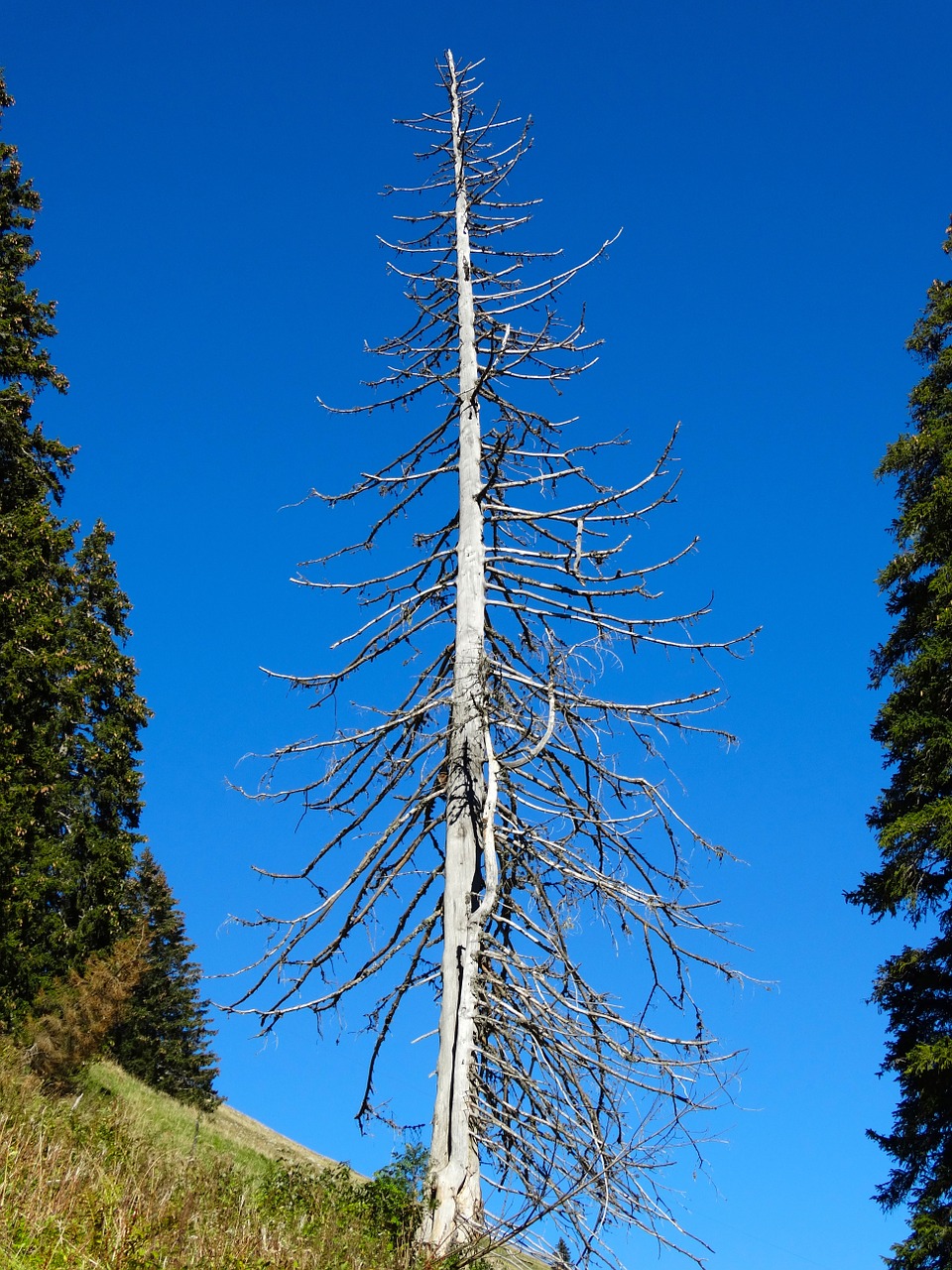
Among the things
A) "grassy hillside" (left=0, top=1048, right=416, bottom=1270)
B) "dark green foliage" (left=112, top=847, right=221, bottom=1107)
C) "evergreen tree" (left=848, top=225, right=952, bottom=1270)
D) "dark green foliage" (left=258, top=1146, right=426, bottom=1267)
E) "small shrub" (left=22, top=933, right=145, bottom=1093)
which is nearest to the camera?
"grassy hillside" (left=0, top=1048, right=416, bottom=1270)

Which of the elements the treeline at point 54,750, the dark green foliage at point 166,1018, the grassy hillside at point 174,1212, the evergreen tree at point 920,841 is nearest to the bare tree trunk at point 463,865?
the grassy hillside at point 174,1212

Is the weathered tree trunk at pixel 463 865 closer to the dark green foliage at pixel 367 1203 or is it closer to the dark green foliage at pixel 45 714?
the dark green foliage at pixel 367 1203

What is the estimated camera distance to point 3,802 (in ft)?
51.8

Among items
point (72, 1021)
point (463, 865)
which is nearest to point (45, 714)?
point (72, 1021)

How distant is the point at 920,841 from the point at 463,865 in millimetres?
7437

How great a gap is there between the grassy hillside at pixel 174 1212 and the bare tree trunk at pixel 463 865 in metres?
0.32

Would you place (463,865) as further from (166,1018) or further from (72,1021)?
(166,1018)

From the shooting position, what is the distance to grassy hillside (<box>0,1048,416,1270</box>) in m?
4.59

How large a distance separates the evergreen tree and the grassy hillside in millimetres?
6995

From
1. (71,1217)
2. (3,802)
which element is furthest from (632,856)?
(3,802)

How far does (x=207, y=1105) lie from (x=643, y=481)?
2554cm

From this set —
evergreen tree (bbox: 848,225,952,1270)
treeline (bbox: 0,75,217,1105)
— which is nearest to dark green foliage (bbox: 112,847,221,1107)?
treeline (bbox: 0,75,217,1105)

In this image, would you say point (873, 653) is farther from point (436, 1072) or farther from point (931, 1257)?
point (436, 1072)

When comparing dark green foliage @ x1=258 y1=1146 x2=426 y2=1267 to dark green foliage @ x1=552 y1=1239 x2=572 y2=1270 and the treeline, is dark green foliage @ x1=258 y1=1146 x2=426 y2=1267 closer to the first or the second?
dark green foliage @ x1=552 y1=1239 x2=572 y2=1270
